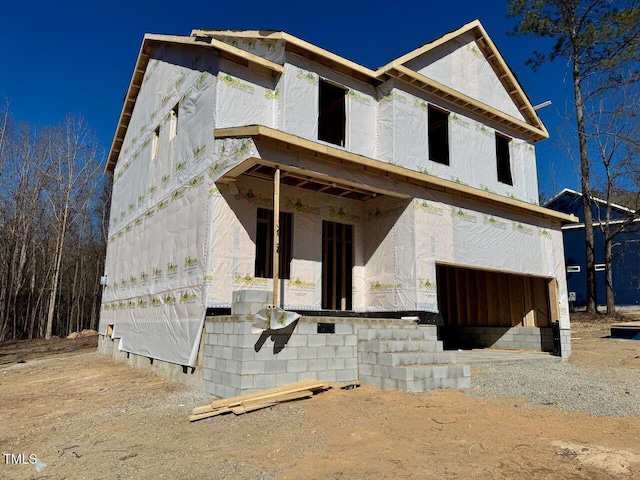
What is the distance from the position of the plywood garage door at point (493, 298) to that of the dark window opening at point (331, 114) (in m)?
5.11

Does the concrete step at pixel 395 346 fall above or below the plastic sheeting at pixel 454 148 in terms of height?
below

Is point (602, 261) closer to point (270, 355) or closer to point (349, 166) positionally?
point (349, 166)

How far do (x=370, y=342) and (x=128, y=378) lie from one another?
6403mm

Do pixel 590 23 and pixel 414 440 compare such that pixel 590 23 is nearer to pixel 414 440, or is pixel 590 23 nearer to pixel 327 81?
pixel 327 81

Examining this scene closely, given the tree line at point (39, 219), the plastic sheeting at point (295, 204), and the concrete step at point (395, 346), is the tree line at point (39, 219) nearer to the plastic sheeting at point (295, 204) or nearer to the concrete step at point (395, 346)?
the plastic sheeting at point (295, 204)

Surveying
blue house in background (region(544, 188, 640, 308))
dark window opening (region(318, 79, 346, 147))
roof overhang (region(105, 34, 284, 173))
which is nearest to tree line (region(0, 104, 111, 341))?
roof overhang (region(105, 34, 284, 173))

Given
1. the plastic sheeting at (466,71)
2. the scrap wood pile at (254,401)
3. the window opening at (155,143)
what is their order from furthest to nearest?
the window opening at (155,143), the plastic sheeting at (466,71), the scrap wood pile at (254,401)

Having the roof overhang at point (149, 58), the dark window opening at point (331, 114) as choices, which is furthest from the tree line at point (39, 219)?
the dark window opening at point (331, 114)

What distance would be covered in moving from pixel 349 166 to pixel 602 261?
22.8 metres

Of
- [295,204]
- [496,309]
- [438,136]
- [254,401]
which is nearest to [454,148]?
[438,136]

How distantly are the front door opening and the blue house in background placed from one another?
18606 millimetres

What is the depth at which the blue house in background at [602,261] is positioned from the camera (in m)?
25.1

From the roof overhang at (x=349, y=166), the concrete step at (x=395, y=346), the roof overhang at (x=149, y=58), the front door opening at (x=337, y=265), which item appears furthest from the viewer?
the front door opening at (x=337, y=265)

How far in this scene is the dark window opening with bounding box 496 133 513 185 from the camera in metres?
14.0
